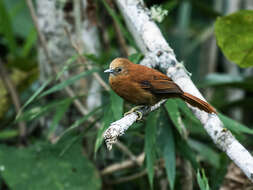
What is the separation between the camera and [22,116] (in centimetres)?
302

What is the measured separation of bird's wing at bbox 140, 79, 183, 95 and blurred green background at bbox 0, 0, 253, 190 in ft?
0.68

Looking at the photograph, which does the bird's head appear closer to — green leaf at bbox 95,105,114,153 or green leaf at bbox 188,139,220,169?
green leaf at bbox 95,105,114,153

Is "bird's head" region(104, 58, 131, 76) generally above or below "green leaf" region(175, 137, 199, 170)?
above

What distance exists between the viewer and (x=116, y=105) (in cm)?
258

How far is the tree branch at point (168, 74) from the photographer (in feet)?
5.61

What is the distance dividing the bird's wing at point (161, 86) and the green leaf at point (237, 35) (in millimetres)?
398

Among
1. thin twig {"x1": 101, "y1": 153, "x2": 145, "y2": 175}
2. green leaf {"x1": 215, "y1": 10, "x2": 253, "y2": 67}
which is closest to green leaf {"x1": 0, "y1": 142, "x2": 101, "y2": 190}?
thin twig {"x1": 101, "y1": 153, "x2": 145, "y2": 175}

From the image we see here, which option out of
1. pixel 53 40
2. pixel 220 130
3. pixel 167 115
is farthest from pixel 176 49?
pixel 220 130

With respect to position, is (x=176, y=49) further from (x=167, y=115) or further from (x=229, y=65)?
(x=167, y=115)

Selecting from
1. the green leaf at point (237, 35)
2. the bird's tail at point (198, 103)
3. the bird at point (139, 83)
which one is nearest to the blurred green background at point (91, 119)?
the green leaf at point (237, 35)

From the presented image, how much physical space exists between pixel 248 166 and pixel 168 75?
0.82 meters

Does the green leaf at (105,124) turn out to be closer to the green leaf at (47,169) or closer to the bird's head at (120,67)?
the bird's head at (120,67)

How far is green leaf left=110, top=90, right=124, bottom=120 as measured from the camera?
97.7 inches

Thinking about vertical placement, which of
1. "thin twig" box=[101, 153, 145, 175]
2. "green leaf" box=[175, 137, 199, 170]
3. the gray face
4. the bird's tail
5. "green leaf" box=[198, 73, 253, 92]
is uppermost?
the gray face
